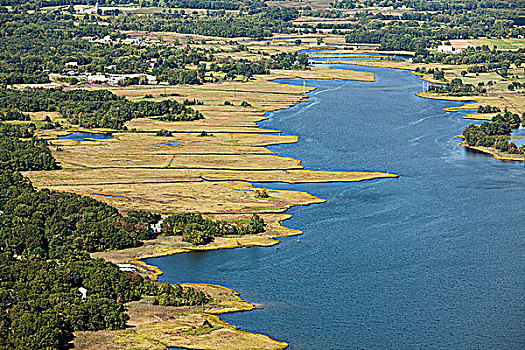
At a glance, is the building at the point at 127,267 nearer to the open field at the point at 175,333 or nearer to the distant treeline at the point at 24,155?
the open field at the point at 175,333

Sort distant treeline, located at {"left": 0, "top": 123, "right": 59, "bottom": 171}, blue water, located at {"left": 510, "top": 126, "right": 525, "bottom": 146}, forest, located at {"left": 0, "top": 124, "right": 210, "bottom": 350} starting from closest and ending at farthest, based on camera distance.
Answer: forest, located at {"left": 0, "top": 124, "right": 210, "bottom": 350} < distant treeline, located at {"left": 0, "top": 123, "right": 59, "bottom": 171} < blue water, located at {"left": 510, "top": 126, "right": 525, "bottom": 146}

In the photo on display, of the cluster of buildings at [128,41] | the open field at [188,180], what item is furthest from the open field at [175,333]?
the cluster of buildings at [128,41]

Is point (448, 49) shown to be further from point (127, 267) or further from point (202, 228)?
point (127, 267)

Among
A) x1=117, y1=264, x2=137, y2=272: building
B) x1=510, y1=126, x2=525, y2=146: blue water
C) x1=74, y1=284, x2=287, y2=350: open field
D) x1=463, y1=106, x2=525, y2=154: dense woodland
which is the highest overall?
x1=463, y1=106, x2=525, y2=154: dense woodland

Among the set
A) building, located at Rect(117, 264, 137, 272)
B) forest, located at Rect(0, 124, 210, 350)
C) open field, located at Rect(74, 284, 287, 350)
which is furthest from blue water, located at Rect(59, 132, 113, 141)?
open field, located at Rect(74, 284, 287, 350)

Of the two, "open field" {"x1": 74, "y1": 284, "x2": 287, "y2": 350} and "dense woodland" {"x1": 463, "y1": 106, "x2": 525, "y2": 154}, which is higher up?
"dense woodland" {"x1": 463, "y1": 106, "x2": 525, "y2": 154}

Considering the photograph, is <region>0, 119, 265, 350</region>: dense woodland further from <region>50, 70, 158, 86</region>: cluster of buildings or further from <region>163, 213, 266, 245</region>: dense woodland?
<region>50, 70, 158, 86</region>: cluster of buildings

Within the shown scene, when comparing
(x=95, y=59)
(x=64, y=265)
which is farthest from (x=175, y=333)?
(x=95, y=59)

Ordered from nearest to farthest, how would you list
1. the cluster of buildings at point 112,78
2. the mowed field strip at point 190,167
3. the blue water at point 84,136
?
the mowed field strip at point 190,167, the blue water at point 84,136, the cluster of buildings at point 112,78
